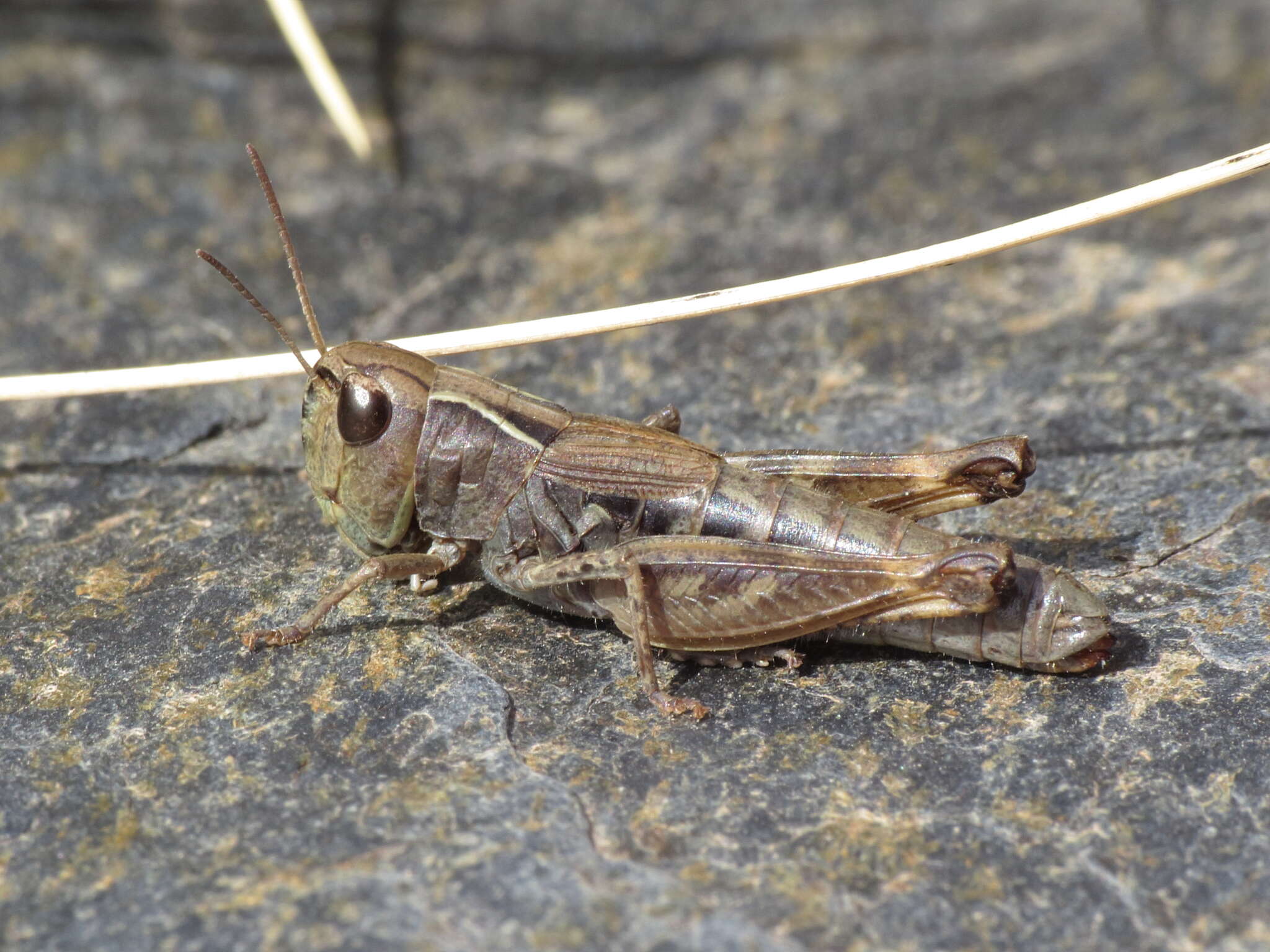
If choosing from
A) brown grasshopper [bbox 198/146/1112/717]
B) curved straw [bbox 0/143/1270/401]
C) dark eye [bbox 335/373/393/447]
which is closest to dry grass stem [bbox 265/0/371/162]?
curved straw [bbox 0/143/1270/401]

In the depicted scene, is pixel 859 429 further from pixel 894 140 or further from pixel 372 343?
pixel 894 140

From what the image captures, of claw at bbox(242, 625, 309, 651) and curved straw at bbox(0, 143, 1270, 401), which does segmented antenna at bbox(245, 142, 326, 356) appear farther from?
claw at bbox(242, 625, 309, 651)

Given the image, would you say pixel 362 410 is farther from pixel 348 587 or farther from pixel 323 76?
pixel 323 76

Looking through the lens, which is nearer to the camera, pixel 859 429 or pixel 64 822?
pixel 64 822

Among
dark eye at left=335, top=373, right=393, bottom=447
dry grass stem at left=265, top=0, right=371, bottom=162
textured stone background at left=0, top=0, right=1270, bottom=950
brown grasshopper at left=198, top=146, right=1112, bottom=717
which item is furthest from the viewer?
dry grass stem at left=265, top=0, right=371, bottom=162

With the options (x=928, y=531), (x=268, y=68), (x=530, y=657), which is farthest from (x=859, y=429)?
(x=268, y=68)

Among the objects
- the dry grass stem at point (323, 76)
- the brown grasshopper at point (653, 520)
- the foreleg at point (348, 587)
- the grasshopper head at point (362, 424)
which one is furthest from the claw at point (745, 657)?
the dry grass stem at point (323, 76)
